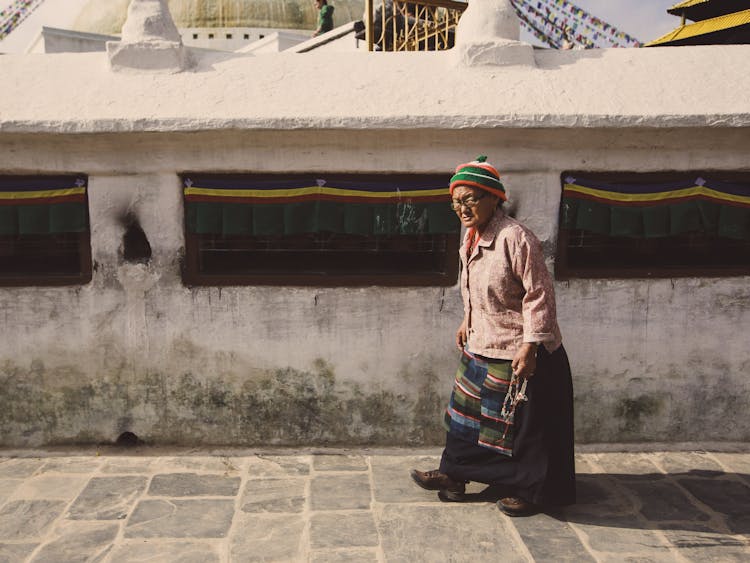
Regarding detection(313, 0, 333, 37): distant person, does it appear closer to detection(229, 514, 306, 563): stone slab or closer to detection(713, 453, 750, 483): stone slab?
detection(713, 453, 750, 483): stone slab

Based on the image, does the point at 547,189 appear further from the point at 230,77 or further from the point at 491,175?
the point at 230,77

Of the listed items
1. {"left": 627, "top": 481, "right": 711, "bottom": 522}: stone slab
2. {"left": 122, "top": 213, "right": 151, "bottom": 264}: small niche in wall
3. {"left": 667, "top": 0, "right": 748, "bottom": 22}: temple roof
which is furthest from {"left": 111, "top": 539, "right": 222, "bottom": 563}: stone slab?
{"left": 667, "top": 0, "right": 748, "bottom": 22}: temple roof

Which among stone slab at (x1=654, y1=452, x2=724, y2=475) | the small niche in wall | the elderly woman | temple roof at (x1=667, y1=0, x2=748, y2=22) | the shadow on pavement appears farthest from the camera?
temple roof at (x1=667, y1=0, x2=748, y2=22)

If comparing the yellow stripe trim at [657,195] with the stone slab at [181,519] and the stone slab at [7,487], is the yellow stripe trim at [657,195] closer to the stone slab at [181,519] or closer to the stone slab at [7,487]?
the stone slab at [181,519]

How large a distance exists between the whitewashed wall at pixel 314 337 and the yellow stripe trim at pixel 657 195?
0.53 ft

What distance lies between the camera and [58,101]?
414cm

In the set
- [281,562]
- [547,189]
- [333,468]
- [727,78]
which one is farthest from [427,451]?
[727,78]

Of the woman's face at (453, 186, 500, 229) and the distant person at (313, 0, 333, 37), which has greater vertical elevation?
the distant person at (313, 0, 333, 37)

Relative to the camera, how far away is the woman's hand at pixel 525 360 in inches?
123

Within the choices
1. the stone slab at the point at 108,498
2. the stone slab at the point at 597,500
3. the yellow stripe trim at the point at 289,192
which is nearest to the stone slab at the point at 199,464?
the stone slab at the point at 108,498

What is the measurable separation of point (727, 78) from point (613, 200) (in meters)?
1.29

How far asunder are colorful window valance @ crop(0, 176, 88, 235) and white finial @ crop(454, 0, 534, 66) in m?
2.99

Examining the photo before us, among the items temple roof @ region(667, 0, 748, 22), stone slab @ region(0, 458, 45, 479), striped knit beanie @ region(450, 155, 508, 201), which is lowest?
stone slab @ region(0, 458, 45, 479)

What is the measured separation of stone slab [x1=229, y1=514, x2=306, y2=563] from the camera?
3061 mm
